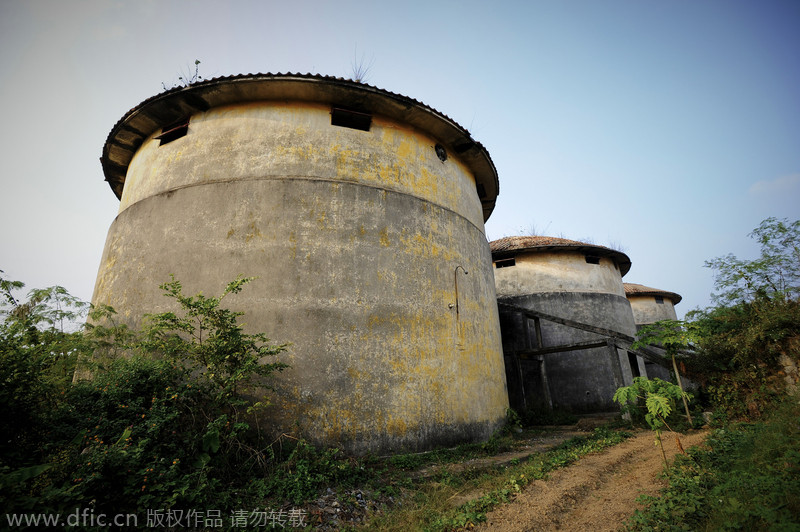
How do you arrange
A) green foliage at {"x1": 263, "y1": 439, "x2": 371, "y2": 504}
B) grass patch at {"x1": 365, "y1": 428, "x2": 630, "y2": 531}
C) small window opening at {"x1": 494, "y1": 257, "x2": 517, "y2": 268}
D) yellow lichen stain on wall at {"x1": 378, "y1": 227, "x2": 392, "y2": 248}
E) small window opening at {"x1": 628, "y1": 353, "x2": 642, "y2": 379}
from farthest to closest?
small window opening at {"x1": 494, "y1": 257, "x2": 517, "y2": 268}, small window opening at {"x1": 628, "y1": 353, "x2": 642, "y2": 379}, yellow lichen stain on wall at {"x1": 378, "y1": 227, "x2": 392, "y2": 248}, green foliage at {"x1": 263, "y1": 439, "x2": 371, "y2": 504}, grass patch at {"x1": 365, "y1": 428, "x2": 630, "y2": 531}

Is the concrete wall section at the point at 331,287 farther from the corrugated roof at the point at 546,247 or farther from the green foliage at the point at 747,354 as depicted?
the corrugated roof at the point at 546,247

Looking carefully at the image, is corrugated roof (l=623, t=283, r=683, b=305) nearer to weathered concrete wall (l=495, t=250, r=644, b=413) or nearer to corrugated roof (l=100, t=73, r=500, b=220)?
weathered concrete wall (l=495, t=250, r=644, b=413)

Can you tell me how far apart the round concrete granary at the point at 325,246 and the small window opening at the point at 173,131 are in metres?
0.05

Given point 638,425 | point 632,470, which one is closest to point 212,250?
point 632,470

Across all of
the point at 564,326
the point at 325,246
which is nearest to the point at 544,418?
the point at 564,326

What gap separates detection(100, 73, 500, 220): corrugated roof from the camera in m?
7.67

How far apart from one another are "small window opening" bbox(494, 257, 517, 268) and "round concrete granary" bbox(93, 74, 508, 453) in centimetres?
766

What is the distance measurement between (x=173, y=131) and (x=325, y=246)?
471 cm

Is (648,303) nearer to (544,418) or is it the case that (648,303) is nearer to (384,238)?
(544,418)

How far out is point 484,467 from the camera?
6.25m

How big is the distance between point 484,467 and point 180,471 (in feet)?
14.6

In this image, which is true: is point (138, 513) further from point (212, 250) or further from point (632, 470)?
point (632, 470)

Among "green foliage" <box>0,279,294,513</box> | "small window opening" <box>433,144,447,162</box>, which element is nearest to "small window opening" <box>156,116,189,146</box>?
"green foliage" <box>0,279,294,513</box>

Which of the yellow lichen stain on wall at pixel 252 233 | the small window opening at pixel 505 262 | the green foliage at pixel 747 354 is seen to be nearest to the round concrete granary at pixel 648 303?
the small window opening at pixel 505 262
